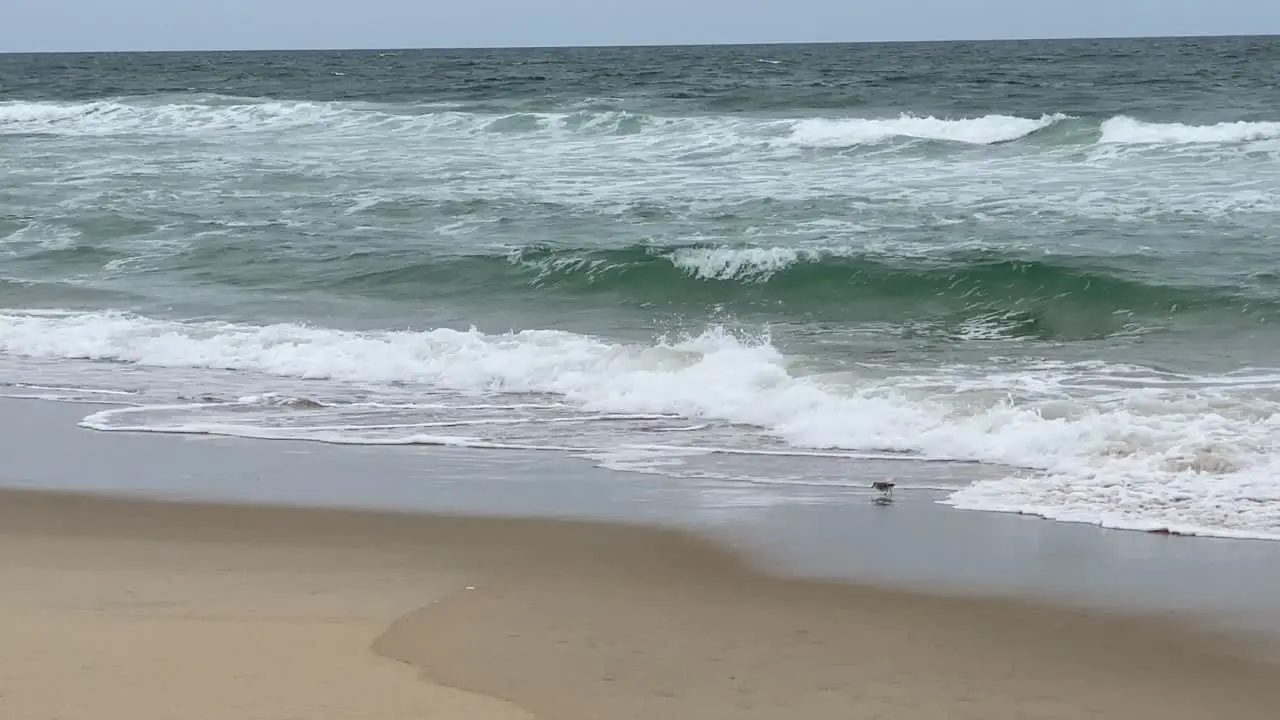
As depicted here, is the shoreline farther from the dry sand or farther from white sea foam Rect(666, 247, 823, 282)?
white sea foam Rect(666, 247, 823, 282)

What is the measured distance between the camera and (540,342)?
35.4 feet

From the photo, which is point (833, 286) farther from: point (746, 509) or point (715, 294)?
point (746, 509)

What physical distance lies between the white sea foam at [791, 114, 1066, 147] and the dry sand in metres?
18.9

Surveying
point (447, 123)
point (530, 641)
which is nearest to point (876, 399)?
point (530, 641)

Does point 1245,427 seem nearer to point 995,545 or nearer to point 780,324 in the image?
point 995,545

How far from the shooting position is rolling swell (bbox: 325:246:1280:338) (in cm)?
1231

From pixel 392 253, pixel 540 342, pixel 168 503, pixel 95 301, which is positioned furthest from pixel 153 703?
pixel 392 253

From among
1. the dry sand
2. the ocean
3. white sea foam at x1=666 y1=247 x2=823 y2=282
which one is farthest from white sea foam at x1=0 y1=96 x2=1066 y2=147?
the dry sand

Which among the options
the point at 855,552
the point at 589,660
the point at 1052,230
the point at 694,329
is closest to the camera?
the point at 589,660

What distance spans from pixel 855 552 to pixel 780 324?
21.4ft

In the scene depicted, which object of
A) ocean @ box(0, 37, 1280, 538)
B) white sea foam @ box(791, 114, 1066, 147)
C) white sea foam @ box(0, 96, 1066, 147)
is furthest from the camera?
white sea foam @ box(0, 96, 1066, 147)

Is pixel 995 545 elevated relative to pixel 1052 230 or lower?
lower

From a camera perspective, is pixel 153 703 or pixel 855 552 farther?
pixel 855 552

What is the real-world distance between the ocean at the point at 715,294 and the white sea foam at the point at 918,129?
0.42 feet
